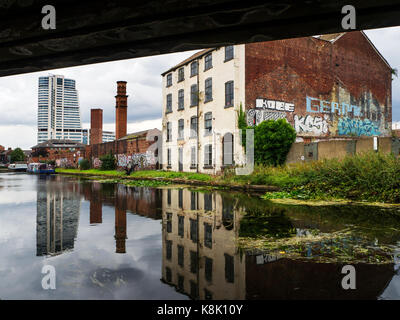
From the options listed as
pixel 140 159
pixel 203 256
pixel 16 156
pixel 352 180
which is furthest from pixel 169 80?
pixel 16 156

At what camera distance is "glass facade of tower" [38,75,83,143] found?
538ft

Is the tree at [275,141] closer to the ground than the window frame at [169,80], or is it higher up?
closer to the ground

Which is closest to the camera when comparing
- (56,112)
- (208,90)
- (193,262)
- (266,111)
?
(193,262)

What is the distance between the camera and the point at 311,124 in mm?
23062

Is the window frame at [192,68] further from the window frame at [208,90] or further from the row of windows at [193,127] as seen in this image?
the row of windows at [193,127]

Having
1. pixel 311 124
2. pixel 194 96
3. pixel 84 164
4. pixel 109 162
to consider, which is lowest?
pixel 84 164

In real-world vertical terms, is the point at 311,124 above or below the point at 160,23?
above

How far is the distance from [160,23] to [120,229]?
4426mm

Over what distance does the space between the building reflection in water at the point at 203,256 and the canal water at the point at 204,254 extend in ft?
0.04

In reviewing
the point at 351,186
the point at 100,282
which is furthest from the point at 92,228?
the point at 351,186

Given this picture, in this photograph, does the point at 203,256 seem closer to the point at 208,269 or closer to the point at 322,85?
the point at 208,269

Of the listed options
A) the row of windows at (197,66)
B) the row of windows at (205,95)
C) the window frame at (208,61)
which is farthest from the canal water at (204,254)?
the window frame at (208,61)

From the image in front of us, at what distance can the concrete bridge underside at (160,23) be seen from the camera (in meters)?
2.47

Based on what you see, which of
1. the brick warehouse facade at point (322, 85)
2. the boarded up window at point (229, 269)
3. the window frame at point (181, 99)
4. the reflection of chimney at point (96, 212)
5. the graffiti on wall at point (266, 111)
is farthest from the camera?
the window frame at point (181, 99)
